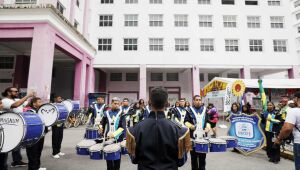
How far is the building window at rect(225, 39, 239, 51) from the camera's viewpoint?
21.2 m

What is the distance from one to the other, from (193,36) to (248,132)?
51.9 feet

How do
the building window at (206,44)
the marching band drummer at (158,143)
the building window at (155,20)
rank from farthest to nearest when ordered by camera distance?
the building window at (155,20)
the building window at (206,44)
the marching band drummer at (158,143)

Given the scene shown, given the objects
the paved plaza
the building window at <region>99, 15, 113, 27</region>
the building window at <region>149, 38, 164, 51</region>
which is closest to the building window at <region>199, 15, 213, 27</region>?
the building window at <region>149, 38, 164, 51</region>

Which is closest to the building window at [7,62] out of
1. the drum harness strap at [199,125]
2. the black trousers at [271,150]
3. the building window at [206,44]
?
the building window at [206,44]

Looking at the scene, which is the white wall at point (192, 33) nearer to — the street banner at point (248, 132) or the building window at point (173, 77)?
the building window at point (173, 77)

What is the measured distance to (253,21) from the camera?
21938 millimetres

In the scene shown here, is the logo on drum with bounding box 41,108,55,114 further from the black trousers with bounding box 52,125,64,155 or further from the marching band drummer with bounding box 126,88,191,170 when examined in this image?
the marching band drummer with bounding box 126,88,191,170

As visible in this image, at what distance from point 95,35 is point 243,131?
61.2 ft

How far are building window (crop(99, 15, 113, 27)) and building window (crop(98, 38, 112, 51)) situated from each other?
5.94 ft

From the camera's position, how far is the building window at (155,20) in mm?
21328

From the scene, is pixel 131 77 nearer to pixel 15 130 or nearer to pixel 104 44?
pixel 104 44

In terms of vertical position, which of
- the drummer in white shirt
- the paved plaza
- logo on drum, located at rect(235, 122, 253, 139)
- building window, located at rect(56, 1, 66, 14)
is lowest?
the paved plaza

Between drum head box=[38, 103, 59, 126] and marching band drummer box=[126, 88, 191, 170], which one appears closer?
marching band drummer box=[126, 88, 191, 170]

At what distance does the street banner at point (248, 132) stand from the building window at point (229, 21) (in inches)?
681
